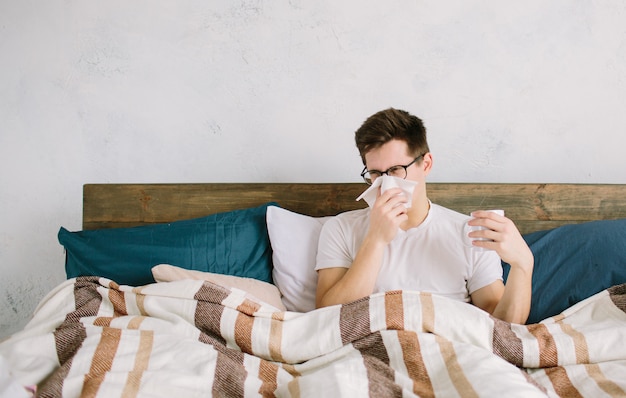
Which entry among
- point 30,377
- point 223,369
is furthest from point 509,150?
point 30,377

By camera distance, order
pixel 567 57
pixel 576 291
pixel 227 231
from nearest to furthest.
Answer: pixel 576 291 → pixel 227 231 → pixel 567 57

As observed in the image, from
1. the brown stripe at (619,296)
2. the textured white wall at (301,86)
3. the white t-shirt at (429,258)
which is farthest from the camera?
the textured white wall at (301,86)

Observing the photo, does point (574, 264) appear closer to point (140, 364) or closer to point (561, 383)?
point (561, 383)

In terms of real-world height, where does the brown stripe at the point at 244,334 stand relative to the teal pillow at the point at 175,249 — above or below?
below

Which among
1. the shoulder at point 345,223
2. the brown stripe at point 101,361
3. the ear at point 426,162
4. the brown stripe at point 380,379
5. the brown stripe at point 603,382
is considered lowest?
the brown stripe at point 603,382

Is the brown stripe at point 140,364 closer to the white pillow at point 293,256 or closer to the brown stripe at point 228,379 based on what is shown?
the brown stripe at point 228,379

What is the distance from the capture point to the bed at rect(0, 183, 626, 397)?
3.18 feet

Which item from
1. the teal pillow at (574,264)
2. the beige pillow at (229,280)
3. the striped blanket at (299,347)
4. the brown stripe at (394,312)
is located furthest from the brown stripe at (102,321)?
the teal pillow at (574,264)

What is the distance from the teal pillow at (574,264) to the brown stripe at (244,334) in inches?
31.4

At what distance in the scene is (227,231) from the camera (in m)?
1.63

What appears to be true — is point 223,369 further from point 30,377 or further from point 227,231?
point 227,231

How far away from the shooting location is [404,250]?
1.52 metres

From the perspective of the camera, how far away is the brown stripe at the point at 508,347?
110 cm

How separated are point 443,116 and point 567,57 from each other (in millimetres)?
488
